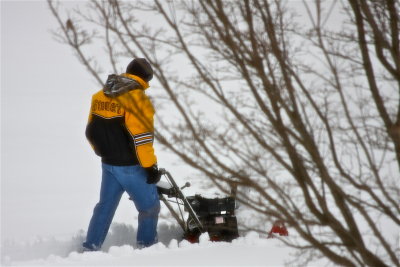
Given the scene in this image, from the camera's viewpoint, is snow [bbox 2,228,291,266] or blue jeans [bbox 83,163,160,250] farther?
blue jeans [bbox 83,163,160,250]

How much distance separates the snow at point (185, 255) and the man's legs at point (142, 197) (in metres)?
0.18

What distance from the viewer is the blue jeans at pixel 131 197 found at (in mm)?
4703

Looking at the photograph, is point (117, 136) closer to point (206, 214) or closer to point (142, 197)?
point (142, 197)

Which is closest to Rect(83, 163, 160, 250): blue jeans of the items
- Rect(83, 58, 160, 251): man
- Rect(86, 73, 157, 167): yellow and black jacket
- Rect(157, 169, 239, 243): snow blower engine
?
Rect(83, 58, 160, 251): man

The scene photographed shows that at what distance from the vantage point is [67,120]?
12.3 metres

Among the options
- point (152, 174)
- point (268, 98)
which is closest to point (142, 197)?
point (152, 174)

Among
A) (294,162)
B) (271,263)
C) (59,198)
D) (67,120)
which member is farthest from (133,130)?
(67,120)

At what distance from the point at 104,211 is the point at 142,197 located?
38 centimetres

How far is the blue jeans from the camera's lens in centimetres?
470

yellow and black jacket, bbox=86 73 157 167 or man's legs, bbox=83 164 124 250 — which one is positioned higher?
yellow and black jacket, bbox=86 73 157 167

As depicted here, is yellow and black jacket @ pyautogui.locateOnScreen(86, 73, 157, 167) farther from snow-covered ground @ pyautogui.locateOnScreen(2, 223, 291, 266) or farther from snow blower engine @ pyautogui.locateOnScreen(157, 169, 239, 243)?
snow-covered ground @ pyautogui.locateOnScreen(2, 223, 291, 266)

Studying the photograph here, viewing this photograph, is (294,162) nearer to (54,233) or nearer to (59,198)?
(54,233)

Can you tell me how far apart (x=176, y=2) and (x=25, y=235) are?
4849mm

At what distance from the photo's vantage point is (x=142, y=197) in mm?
4738
